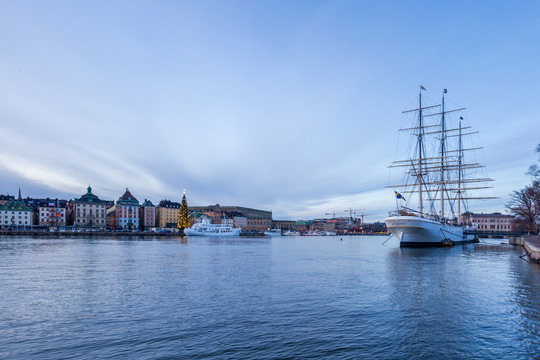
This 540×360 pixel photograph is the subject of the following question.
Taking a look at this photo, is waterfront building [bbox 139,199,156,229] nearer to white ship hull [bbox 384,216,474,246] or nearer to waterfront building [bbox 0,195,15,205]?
waterfront building [bbox 0,195,15,205]

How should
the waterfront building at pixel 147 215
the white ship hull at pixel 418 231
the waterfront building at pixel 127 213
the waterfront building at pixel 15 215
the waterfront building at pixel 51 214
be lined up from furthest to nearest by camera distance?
the waterfront building at pixel 147 215 → the waterfront building at pixel 127 213 → the waterfront building at pixel 51 214 → the waterfront building at pixel 15 215 → the white ship hull at pixel 418 231

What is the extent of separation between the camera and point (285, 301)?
18891 millimetres

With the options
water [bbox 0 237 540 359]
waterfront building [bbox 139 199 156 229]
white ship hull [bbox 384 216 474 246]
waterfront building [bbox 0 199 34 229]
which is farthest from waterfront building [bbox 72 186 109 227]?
water [bbox 0 237 540 359]

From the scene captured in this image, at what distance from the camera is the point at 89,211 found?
177625 mm

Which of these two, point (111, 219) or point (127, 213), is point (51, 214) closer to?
point (111, 219)

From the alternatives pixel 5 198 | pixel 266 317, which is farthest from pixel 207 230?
pixel 266 317

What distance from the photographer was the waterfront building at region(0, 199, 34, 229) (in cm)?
15388

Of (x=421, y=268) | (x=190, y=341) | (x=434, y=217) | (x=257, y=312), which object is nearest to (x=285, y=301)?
(x=257, y=312)

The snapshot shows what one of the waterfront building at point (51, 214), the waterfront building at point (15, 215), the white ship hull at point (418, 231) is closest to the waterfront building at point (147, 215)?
the waterfront building at point (51, 214)

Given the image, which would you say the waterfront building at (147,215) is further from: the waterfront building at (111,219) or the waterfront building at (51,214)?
the waterfront building at (51,214)

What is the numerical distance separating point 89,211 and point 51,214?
16620 millimetres

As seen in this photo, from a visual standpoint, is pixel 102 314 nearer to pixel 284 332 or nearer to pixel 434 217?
pixel 284 332

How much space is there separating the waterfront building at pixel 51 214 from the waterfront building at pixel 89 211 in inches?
225

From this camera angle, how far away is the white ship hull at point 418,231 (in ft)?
198
